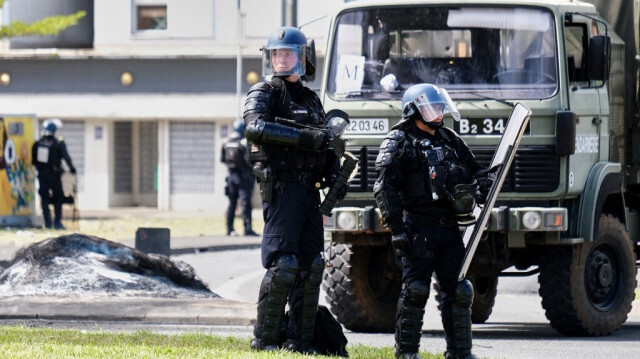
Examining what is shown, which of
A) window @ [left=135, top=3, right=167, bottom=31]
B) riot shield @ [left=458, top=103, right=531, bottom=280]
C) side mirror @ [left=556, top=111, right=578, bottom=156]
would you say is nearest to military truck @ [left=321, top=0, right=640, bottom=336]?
side mirror @ [left=556, top=111, right=578, bottom=156]

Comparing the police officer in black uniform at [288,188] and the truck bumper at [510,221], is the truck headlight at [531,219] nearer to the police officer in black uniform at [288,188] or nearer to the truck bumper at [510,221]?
the truck bumper at [510,221]

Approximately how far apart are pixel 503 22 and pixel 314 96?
11.1 feet

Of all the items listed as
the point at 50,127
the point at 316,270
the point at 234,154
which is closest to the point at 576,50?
the point at 316,270

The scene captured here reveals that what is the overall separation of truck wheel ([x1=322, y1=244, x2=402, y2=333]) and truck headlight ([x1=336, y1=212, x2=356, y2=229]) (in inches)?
17.2

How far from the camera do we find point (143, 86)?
1524 inches

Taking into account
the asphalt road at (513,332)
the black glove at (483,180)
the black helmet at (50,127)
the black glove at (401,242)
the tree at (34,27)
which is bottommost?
the asphalt road at (513,332)

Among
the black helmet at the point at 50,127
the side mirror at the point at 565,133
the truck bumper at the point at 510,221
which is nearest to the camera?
the truck bumper at the point at 510,221

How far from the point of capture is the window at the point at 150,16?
3884cm

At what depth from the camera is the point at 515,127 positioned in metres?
10.6

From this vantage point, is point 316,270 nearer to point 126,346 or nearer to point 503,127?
point 126,346

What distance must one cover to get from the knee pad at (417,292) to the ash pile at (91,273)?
5250mm

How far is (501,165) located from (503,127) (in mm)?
2328

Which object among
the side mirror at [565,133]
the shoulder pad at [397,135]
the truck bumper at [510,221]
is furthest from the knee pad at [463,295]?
the side mirror at [565,133]

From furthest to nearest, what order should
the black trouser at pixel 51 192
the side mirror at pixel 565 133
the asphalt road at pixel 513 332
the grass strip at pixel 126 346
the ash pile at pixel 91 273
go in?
the black trouser at pixel 51 192 → the ash pile at pixel 91 273 → the side mirror at pixel 565 133 → the asphalt road at pixel 513 332 → the grass strip at pixel 126 346
